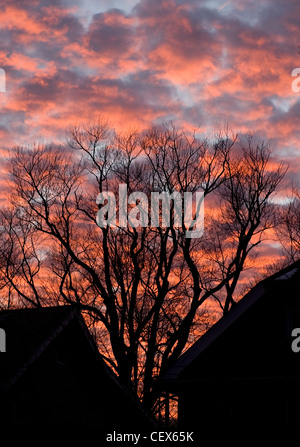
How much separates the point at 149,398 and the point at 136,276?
6525 millimetres

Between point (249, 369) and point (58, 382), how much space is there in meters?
9.63

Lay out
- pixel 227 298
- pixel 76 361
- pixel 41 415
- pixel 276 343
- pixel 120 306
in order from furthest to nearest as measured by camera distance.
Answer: pixel 120 306, pixel 227 298, pixel 76 361, pixel 41 415, pixel 276 343

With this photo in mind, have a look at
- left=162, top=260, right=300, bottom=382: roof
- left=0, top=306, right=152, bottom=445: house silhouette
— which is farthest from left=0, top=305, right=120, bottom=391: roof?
left=162, top=260, right=300, bottom=382: roof

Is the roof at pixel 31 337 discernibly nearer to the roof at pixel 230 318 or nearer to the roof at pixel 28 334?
the roof at pixel 28 334

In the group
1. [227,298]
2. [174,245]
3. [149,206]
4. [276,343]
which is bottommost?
[276,343]

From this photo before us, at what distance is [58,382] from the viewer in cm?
2495

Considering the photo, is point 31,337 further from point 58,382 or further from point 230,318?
point 230,318

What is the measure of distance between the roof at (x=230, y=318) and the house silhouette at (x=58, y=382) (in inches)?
232

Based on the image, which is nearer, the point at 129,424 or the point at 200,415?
the point at 200,415

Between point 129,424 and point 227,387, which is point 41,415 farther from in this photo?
point 227,387

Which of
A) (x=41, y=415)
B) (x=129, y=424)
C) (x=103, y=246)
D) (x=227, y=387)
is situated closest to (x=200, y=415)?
(x=227, y=387)

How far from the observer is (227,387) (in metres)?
18.8

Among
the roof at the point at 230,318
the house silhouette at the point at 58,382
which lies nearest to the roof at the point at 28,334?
the house silhouette at the point at 58,382

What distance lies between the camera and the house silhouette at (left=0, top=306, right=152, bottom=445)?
22422 millimetres
